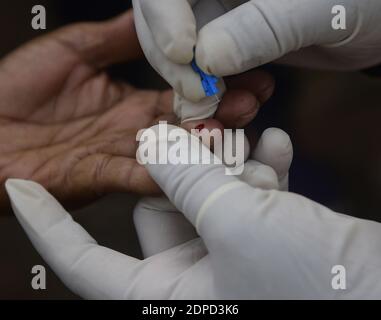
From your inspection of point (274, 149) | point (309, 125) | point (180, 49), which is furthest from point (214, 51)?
point (309, 125)

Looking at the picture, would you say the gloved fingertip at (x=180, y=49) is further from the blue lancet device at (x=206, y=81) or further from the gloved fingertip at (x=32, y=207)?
the gloved fingertip at (x=32, y=207)

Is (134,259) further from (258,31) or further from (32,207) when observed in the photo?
(258,31)

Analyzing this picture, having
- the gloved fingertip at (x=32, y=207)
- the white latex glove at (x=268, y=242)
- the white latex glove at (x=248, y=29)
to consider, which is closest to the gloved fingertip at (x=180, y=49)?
the white latex glove at (x=248, y=29)

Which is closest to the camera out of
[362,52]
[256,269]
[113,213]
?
[256,269]

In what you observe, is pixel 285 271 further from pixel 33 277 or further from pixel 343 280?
pixel 33 277

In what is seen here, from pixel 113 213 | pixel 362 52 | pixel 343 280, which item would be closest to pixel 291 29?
pixel 362 52

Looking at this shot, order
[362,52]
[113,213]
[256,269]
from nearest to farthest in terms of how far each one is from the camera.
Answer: [256,269], [362,52], [113,213]

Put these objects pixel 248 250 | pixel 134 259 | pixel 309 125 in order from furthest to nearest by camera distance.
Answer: pixel 309 125 → pixel 134 259 → pixel 248 250
